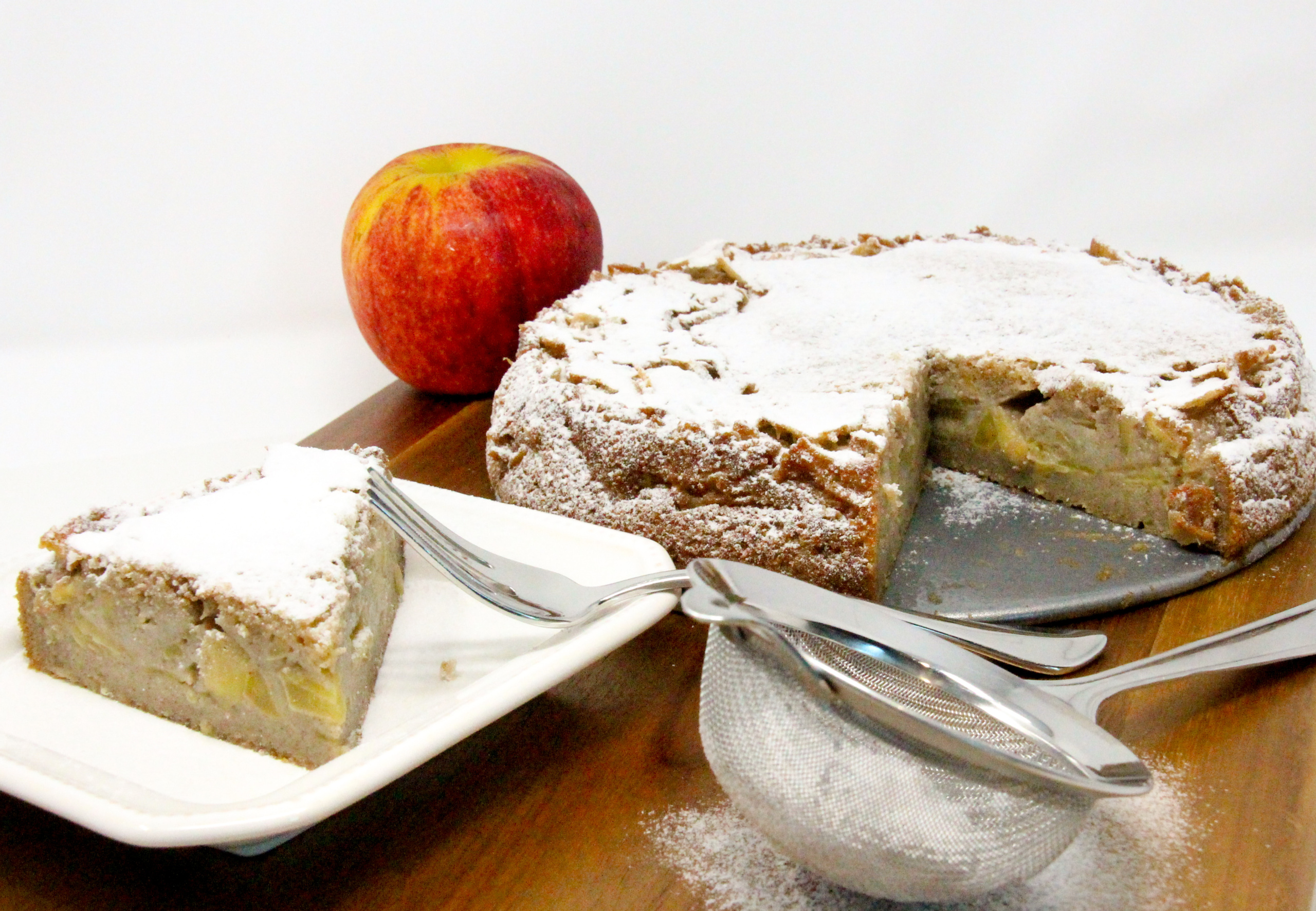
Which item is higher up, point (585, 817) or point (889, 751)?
point (889, 751)

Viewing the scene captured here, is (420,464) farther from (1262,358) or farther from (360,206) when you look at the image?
(1262,358)

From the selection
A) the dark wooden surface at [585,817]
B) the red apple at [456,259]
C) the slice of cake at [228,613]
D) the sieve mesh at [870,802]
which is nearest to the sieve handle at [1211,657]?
the dark wooden surface at [585,817]

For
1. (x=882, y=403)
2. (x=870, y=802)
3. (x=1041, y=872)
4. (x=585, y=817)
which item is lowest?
(x=585, y=817)

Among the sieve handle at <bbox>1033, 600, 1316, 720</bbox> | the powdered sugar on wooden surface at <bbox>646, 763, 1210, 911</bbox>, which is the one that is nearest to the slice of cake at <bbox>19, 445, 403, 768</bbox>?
the powdered sugar on wooden surface at <bbox>646, 763, 1210, 911</bbox>

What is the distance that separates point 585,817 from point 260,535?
647 mm

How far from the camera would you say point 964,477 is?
265 cm

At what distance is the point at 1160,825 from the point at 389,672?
1147mm

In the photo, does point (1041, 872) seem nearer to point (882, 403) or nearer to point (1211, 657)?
point (1211, 657)

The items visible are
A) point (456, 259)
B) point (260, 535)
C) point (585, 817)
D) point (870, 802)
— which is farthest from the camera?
point (456, 259)

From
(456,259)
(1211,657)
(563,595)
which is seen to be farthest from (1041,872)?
(456,259)

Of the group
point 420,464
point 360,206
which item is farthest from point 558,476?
point 360,206

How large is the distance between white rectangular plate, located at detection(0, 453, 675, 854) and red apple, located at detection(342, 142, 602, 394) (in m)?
0.96

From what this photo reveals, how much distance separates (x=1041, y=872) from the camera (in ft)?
Answer: 4.83

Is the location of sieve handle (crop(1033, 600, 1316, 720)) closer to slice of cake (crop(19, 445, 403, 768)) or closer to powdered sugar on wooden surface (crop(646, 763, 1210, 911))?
powdered sugar on wooden surface (crop(646, 763, 1210, 911))
